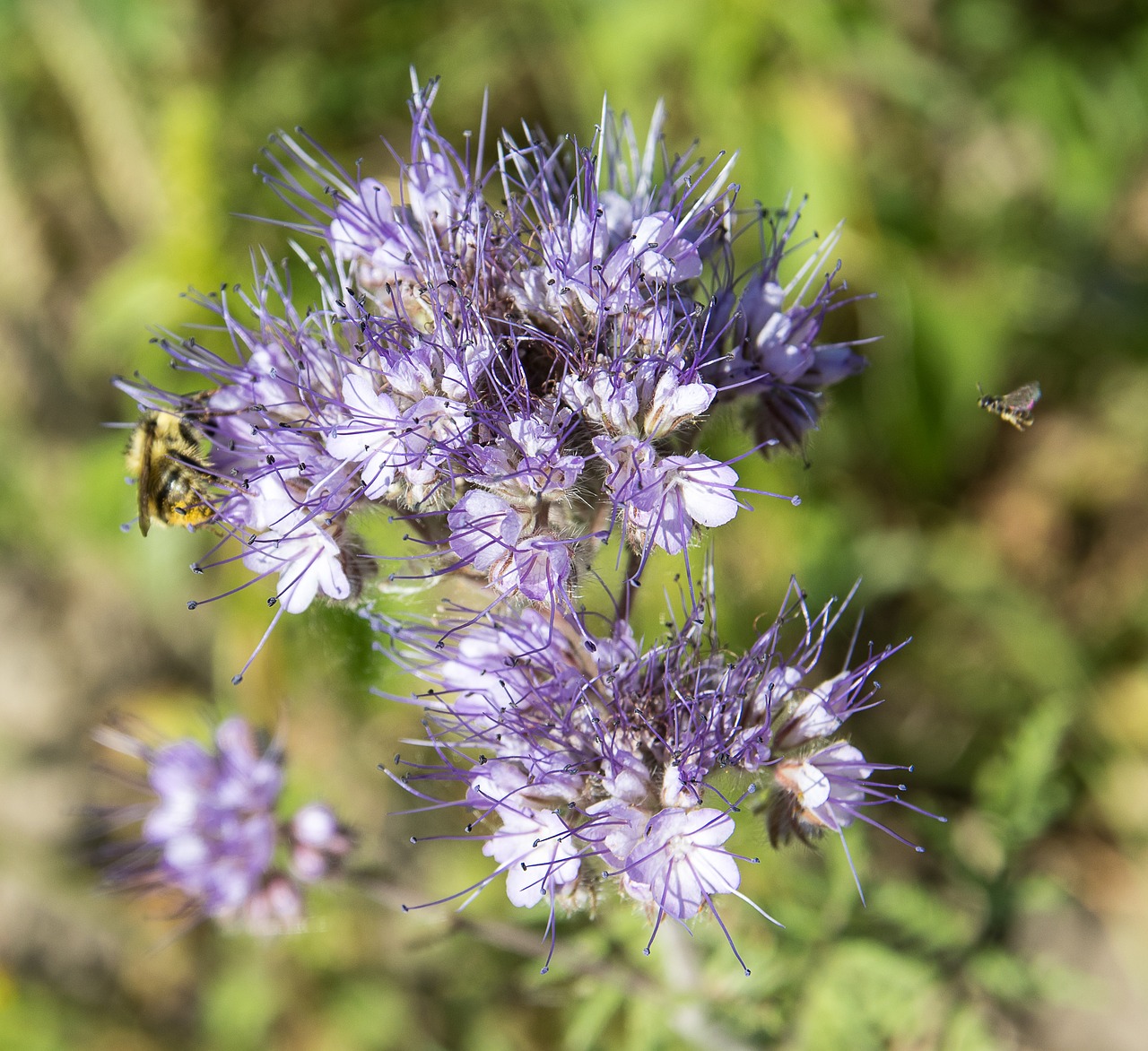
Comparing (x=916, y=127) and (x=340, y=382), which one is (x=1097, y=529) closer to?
(x=916, y=127)

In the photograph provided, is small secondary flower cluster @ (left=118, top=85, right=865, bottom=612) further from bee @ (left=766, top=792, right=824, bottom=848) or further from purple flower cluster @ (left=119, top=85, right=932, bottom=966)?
bee @ (left=766, top=792, right=824, bottom=848)

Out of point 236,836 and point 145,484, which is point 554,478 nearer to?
point 145,484

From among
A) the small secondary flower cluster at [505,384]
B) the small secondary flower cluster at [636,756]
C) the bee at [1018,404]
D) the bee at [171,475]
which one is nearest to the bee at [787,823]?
the small secondary flower cluster at [636,756]

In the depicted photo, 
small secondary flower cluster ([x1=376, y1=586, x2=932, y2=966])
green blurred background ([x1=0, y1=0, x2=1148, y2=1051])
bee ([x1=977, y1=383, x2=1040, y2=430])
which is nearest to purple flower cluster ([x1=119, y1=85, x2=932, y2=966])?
small secondary flower cluster ([x1=376, y1=586, x2=932, y2=966])

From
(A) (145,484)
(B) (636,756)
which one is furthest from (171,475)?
(B) (636,756)

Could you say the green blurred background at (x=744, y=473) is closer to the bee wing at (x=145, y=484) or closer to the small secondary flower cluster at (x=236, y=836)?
the small secondary flower cluster at (x=236, y=836)
